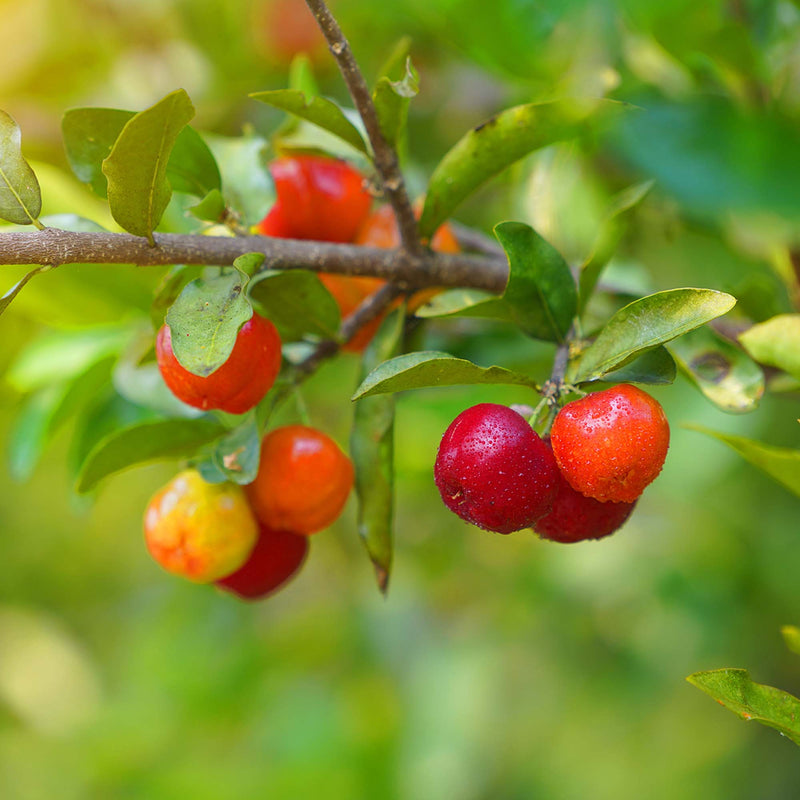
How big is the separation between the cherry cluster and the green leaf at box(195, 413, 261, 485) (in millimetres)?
210

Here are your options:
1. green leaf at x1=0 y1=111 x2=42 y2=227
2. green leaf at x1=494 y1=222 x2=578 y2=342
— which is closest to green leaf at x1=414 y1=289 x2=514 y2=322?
green leaf at x1=494 y1=222 x2=578 y2=342

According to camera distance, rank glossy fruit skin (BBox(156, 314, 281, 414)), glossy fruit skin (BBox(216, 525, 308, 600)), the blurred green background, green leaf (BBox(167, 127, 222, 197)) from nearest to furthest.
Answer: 1. glossy fruit skin (BBox(156, 314, 281, 414))
2. green leaf (BBox(167, 127, 222, 197))
3. glossy fruit skin (BBox(216, 525, 308, 600))
4. the blurred green background

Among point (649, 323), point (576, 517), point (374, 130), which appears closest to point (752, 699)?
point (576, 517)

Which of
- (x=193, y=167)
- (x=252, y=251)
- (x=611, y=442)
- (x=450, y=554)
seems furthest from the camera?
(x=450, y=554)

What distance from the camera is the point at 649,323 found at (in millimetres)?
676

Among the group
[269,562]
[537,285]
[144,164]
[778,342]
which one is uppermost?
[144,164]

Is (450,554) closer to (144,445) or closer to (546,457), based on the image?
(144,445)

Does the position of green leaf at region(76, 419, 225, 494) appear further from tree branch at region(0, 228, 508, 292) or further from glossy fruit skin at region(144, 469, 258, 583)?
tree branch at region(0, 228, 508, 292)

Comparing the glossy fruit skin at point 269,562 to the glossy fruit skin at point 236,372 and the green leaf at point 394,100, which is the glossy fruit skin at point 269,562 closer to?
Result: the glossy fruit skin at point 236,372

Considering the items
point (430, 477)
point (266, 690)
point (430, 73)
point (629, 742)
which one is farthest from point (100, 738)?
point (430, 73)

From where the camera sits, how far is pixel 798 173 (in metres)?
1.40

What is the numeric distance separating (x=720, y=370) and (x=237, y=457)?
18.7 inches

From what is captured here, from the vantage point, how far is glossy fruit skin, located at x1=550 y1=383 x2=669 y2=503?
65 cm

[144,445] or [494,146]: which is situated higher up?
[494,146]
